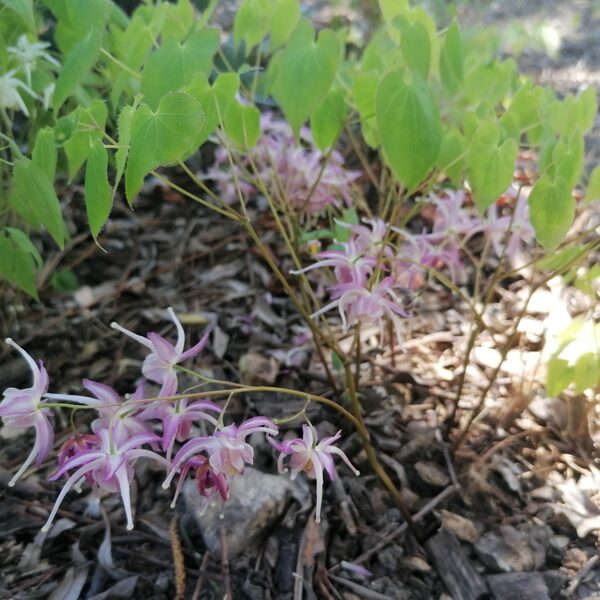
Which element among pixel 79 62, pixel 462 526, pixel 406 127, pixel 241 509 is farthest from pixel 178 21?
pixel 462 526

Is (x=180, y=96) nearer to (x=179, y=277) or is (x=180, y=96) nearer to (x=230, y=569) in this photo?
(x=230, y=569)

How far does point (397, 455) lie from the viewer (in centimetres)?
134

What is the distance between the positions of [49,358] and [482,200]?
3.54 feet

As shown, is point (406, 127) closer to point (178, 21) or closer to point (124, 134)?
point (124, 134)

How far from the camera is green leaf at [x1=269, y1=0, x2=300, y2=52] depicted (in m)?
1.26

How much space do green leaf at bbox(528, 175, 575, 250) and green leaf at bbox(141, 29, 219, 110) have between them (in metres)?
0.48

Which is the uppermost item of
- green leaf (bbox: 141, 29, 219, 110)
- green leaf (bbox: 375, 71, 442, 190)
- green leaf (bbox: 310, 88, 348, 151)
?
green leaf (bbox: 310, 88, 348, 151)

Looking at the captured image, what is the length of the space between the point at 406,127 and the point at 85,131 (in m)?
0.44

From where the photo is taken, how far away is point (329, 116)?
113cm

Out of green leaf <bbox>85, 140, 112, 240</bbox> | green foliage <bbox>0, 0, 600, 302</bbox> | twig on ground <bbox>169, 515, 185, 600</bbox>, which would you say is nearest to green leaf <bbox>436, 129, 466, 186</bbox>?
green foliage <bbox>0, 0, 600, 302</bbox>

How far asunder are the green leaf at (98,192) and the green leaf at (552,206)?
1.76ft

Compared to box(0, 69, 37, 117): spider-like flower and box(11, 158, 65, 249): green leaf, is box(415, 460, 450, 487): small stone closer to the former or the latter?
box(11, 158, 65, 249): green leaf

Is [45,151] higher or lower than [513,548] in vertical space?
higher

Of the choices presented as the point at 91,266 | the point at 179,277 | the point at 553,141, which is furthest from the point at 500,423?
the point at 91,266
